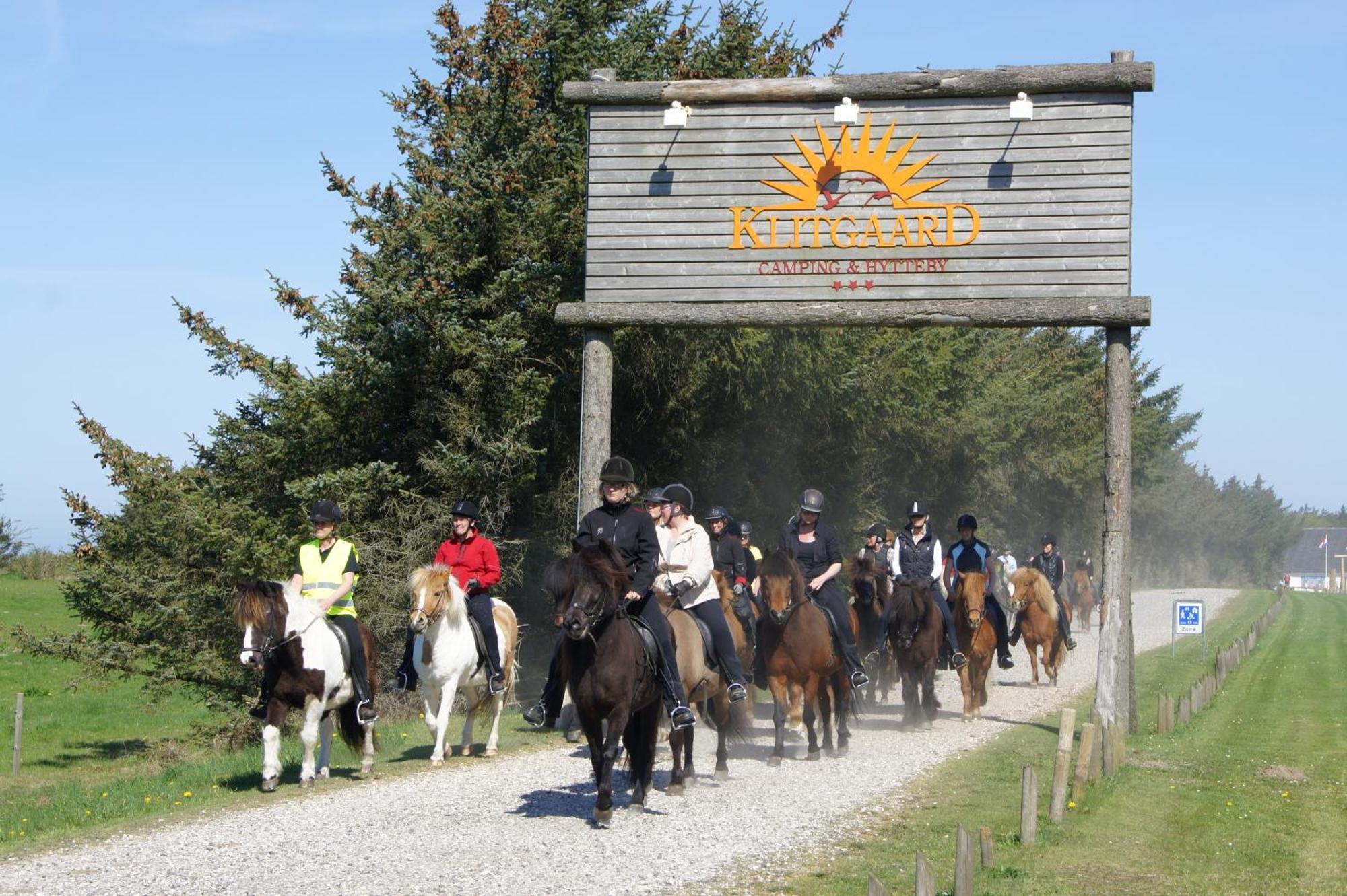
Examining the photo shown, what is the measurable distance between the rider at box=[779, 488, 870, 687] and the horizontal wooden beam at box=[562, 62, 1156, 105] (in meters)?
5.42

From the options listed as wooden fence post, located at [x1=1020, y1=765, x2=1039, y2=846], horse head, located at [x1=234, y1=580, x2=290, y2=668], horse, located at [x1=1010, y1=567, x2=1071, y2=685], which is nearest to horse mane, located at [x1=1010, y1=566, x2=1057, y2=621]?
horse, located at [x1=1010, y1=567, x2=1071, y2=685]

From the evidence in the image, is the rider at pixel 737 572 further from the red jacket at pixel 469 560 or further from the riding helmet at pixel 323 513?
the riding helmet at pixel 323 513

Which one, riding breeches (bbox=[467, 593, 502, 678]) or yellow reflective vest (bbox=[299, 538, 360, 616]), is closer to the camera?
yellow reflective vest (bbox=[299, 538, 360, 616])

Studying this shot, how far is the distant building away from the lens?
182 metres

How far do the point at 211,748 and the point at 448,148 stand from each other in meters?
11.5

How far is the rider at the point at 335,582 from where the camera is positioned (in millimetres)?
13992

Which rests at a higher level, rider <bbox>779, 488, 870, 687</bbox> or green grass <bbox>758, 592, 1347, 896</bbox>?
rider <bbox>779, 488, 870, 687</bbox>

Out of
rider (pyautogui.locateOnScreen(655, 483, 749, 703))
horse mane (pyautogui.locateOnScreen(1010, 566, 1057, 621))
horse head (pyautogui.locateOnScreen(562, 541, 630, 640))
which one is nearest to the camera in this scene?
horse head (pyautogui.locateOnScreen(562, 541, 630, 640))

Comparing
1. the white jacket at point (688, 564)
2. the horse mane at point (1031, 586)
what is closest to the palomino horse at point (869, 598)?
the horse mane at point (1031, 586)

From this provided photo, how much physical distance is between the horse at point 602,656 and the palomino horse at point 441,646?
3209 millimetres

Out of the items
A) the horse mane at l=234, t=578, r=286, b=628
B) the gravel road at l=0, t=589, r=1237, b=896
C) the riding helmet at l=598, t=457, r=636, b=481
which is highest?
the riding helmet at l=598, t=457, r=636, b=481

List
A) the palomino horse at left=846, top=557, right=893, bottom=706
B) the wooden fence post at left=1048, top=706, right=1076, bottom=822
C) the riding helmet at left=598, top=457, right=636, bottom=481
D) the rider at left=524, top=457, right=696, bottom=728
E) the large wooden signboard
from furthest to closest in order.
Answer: the palomino horse at left=846, top=557, right=893, bottom=706 < the large wooden signboard < the wooden fence post at left=1048, top=706, right=1076, bottom=822 < the riding helmet at left=598, top=457, right=636, bottom=481 < the rider at left=524, top=457, right=696, bottom=728

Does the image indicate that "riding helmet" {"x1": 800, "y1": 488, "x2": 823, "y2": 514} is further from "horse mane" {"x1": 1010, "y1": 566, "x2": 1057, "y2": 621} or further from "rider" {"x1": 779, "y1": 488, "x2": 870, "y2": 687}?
"horse mane" {"x1": 1010, "y1": 566, "x2": 1057, "y2": 621}

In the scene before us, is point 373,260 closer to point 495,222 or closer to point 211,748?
point 495,222
